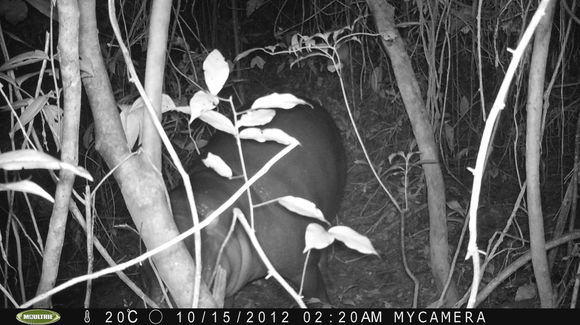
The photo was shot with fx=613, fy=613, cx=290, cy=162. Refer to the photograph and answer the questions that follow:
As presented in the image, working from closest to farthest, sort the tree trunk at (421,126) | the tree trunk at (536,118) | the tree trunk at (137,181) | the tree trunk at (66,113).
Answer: the tree trunk at (66,113), the tree trunk at (137,181), the tree trunk at (536,118), the tree trunk at (421,126)

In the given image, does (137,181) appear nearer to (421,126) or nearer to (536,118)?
(536,118)

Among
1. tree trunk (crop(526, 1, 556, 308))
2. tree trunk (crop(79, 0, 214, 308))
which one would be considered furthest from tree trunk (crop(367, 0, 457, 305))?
tree trunk (crop(79, 0, 214, 308))

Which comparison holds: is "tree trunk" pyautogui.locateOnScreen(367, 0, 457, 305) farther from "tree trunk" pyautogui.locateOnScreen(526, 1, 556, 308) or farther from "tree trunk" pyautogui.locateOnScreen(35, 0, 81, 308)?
"tree trunk" pyautogui.locateOnScreen(35, 0, 81, 308)

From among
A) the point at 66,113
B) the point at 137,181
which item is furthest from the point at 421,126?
the point at 66,113

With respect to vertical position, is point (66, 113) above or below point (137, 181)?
above

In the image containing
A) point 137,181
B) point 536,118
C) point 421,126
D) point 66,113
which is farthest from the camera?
point 421,126

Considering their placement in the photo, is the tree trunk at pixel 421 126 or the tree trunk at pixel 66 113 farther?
the tree trunk at pixel 421 126

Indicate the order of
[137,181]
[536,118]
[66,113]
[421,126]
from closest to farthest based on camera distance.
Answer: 1. [66,113]
2. [137,181]
3. [536,118]
4. [421,126]

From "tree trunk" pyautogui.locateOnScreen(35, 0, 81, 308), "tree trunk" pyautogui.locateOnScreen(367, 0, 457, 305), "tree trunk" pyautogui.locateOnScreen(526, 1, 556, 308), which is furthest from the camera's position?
"tree trunk" pyautogui.locateOnScreen(367, 0, 457, 305)

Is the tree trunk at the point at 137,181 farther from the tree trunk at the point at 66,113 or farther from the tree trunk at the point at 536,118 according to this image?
the tree trunk at the point at 536,118

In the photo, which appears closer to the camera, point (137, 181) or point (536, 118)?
point (137, 181)

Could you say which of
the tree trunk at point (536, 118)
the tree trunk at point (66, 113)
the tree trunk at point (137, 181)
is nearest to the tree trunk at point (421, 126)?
the tree trunk at point (536, 118)

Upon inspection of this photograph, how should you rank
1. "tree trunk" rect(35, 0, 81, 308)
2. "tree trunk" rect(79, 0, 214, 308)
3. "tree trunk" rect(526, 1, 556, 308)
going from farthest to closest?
1. "tree trunk" rect(526, 1, 556, 308)
2. "tree trunk" rect(79, 0, 214, 308)
3. "tree trunk" rect(35, 0, 81, 308)

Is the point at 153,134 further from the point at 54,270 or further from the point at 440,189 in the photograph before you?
the point at 440,189
